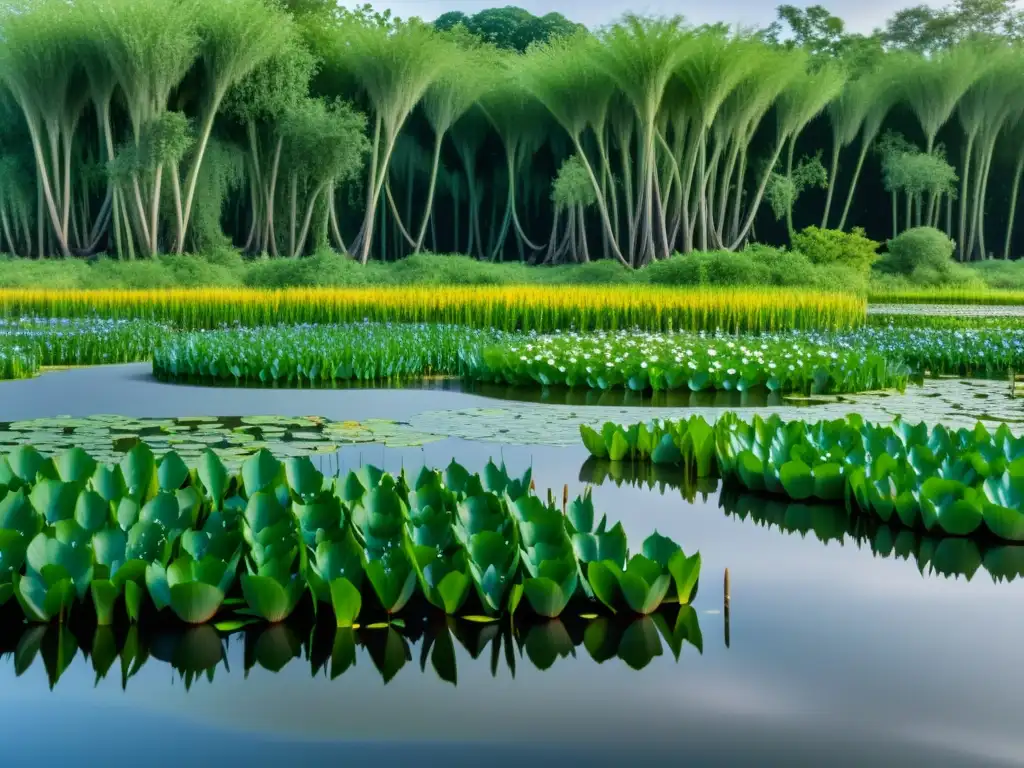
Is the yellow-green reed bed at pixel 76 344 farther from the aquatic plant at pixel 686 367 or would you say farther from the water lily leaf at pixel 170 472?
the water lily leaf at pixel 170 472

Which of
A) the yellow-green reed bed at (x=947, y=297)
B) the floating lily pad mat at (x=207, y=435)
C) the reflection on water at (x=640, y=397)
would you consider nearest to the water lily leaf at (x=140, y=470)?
the floating lily pad mat at (x=207, y=435)

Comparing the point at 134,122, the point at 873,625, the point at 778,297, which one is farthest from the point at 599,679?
the point at 134,122

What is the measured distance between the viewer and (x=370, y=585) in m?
4.23

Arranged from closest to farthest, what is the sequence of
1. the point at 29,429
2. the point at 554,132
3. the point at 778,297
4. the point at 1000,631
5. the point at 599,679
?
the point at 599,679, the point at 1000,631, the point at 29,429, the point at 778,297, the point at 554,132

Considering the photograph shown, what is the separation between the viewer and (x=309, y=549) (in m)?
4.41

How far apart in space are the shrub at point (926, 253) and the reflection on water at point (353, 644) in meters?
29.8

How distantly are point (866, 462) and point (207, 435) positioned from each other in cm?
400

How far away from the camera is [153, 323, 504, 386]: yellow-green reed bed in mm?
11430

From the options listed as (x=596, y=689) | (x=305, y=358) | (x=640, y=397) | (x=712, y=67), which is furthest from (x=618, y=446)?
(x=712, y=67)

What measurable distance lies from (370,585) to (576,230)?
114ft

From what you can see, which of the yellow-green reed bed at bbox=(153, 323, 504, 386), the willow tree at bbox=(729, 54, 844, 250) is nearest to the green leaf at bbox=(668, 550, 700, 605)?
the yellow-green reed bed at bbox=(153, 323, 504, 386)

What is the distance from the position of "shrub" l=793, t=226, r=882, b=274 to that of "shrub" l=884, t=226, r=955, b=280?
879mm

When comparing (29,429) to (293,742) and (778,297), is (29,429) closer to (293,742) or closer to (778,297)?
(293,742)

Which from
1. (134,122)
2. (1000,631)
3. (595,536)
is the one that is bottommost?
(1000,631)
